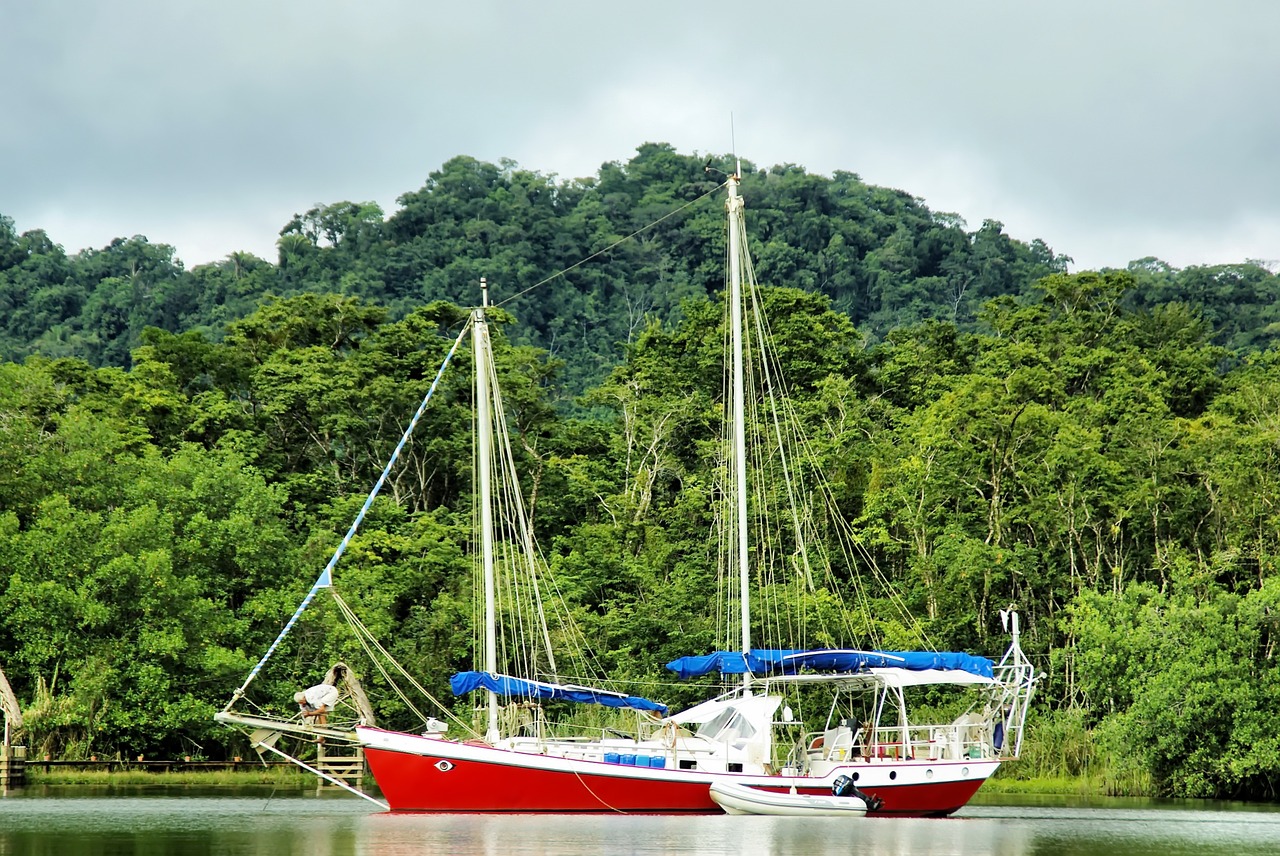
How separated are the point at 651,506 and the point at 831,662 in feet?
97.5

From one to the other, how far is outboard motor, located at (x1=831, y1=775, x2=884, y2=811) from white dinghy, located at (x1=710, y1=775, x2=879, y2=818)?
0.12 meters

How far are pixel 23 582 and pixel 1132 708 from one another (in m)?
35.4

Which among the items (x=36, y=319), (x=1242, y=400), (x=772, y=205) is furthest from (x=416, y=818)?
(x=772, y=205)

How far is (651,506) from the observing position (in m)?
70.8

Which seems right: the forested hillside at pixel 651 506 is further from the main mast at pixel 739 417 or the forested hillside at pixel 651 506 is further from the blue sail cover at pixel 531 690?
the blue sail cover at pixel 531 690

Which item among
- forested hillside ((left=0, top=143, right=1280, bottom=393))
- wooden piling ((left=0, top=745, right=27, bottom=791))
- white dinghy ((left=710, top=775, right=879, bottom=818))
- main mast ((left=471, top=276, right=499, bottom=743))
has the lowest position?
white dinghy ((left=710, top=775, right=879, bottom=818))

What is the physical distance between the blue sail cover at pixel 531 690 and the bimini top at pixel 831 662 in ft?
7.84

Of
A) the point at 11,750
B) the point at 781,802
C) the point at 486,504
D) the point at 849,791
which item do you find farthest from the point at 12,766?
the point at 849,791

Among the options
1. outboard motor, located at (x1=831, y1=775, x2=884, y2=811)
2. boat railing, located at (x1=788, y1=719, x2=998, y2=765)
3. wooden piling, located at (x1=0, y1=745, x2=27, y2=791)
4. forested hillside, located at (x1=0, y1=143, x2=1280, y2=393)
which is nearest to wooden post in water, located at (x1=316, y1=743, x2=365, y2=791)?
wooden piling, located at (x1=0, y1=745, x2=27, y2=791)

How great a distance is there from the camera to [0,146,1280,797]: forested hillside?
173ft

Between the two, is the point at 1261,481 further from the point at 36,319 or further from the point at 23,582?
the point at 36,319

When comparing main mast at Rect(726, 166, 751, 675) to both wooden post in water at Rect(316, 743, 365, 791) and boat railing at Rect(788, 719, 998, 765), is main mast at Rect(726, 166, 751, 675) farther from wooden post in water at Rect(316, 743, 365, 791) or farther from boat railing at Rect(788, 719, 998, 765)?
wooden post in water at Rect(316, 743, 365, 791)

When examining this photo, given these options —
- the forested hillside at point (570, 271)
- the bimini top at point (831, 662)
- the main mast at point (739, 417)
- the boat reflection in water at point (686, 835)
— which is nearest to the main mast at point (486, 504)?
the boat reflection in water at point (686, 835)

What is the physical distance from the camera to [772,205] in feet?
409
